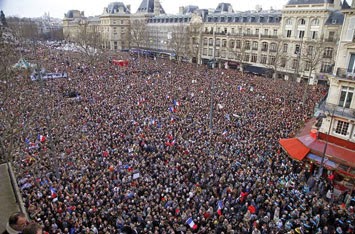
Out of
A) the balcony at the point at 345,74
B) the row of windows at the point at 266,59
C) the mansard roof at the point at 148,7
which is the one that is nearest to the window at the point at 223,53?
the row of windows at the point at 266,59

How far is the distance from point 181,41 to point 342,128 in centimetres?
4990

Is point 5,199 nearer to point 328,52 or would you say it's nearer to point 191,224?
point 191,224

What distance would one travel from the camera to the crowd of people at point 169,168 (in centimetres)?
1323

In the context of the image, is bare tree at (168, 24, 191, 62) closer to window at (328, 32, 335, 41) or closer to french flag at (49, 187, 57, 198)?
window at (328, 32, 335, 41)

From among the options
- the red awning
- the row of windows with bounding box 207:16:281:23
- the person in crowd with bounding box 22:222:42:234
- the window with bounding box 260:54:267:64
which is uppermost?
the row of windows with bounding box 207:16:281:23

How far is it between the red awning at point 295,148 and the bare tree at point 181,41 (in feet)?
155

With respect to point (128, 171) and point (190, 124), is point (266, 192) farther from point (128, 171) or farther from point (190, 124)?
point (190, 124)

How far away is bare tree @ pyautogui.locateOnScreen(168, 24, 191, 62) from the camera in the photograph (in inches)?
2542

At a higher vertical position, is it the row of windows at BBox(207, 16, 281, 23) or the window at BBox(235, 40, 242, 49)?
the row of windows at BBox(207, 16, 281, 23)

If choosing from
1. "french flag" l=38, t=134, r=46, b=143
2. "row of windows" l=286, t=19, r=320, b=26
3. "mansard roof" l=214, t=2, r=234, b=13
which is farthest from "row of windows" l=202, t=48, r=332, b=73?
"french flag" l=38, t=134, r=46, b=143

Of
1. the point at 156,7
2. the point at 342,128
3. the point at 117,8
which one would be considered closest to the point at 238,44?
the point at 342,128

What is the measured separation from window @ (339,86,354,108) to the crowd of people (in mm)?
4880

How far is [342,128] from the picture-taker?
19766 mm

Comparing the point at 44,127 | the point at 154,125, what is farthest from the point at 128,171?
the point at 44,127
